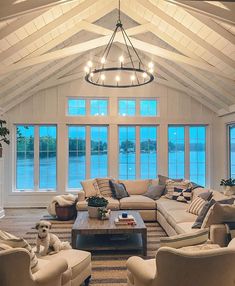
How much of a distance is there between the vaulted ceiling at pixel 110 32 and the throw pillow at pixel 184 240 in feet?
8.20

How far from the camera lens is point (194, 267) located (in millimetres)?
2148

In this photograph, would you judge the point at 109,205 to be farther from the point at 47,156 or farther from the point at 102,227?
the point at 47,156

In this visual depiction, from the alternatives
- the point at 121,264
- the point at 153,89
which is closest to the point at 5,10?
the point at 121,264

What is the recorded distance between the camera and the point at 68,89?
7.65 meters

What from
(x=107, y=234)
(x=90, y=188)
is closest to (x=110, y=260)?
(x=107, y=234)

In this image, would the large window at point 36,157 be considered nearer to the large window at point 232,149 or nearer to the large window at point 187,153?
the large window at point 187,153

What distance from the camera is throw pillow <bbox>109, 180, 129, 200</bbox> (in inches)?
243

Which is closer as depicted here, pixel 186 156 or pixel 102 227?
pixel 102 227

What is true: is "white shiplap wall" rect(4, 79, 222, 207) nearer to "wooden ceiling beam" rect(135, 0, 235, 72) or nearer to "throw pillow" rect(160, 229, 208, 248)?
"wooden ceiling beam" rect(135, 0, 235, 72)

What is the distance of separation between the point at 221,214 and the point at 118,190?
3.15 metres

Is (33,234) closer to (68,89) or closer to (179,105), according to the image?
(68,89)

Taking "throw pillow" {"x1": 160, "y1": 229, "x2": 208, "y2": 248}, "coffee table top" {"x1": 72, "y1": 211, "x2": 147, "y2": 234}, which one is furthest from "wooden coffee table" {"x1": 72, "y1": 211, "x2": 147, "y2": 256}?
"throw pillow" {"x1": 160, "y1": 229, "x2": 208, "y2": 248}

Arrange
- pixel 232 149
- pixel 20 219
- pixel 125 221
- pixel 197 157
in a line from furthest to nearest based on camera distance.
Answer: pixel 197 157, pixel 232 149, pixel 20 219, pixel 125 221

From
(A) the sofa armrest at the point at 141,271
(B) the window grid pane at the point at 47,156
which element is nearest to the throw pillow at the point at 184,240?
(A) the sofa armrest at the point at 141,271
